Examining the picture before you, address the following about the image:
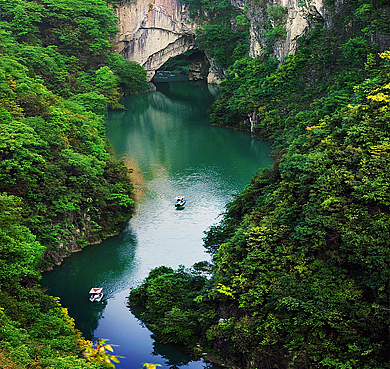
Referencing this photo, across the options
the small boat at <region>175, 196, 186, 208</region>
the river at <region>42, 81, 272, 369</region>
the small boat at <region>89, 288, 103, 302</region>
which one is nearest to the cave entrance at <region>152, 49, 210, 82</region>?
the river at <region>42, 81, 272, 369</region>

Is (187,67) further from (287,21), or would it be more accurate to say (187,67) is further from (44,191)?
(44,191)

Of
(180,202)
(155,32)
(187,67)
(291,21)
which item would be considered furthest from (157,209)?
(187,67)

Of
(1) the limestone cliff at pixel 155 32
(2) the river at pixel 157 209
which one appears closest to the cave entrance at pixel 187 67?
(1) the limestone cliff at pixel 155 32

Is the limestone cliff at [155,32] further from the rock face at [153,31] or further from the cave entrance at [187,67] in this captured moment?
the cave entrance at [187,67]

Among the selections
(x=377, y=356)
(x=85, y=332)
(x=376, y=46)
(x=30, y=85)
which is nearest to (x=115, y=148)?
(x=30, y=85)

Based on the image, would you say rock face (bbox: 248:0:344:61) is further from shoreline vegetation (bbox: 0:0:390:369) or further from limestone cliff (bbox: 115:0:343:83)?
limestone cliff (bbox: 115:0:343:83)
